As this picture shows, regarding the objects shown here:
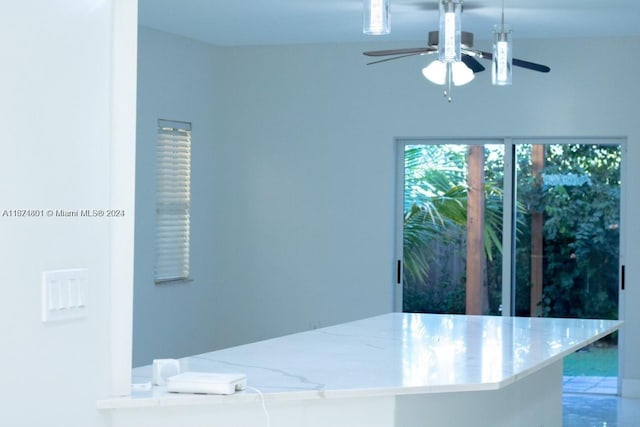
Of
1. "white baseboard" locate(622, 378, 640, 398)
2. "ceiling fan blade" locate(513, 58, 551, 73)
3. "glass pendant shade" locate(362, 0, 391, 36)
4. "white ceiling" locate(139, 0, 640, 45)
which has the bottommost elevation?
"white baseboard" locate(622, 378, 640, 398)

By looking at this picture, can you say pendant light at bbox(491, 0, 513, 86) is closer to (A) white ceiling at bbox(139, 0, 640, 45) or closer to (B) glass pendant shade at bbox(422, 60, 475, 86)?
(B) glass pendant shade at bbox(422, 60, 475, 86)

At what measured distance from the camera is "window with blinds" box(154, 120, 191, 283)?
7.21m

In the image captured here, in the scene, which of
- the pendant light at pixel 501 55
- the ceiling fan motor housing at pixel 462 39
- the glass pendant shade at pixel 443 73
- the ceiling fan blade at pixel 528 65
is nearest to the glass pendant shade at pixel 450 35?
the pendant light at pixel 501 55

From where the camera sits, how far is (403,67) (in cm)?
761

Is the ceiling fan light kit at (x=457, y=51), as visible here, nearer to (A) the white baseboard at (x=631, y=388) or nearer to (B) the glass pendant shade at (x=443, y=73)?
(B) the glass pendant shade at (x=443, y=73)

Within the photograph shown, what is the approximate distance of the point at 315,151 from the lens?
779 centimetres

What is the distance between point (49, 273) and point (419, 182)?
5650 mm

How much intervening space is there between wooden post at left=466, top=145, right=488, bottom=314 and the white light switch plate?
17.9 ft

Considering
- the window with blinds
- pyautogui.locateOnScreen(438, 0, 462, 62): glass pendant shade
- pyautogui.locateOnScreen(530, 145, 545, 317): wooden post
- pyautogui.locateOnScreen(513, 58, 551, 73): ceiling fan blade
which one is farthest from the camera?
pyautogui.locateOnScreen(530, 145, 545, 317): wooden post

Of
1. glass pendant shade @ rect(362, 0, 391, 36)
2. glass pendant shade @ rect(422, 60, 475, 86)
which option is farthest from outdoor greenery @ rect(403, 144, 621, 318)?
glass pendant shade @ rect(362, 0, 391, 36)

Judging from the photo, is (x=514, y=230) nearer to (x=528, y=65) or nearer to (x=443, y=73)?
(x=528, y=65)

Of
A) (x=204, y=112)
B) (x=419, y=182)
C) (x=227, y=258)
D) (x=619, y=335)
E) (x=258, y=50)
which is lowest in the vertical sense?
(x=619, y=335)

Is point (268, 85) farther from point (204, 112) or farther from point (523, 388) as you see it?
point (523, 388)

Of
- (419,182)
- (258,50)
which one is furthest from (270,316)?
(258,50)
